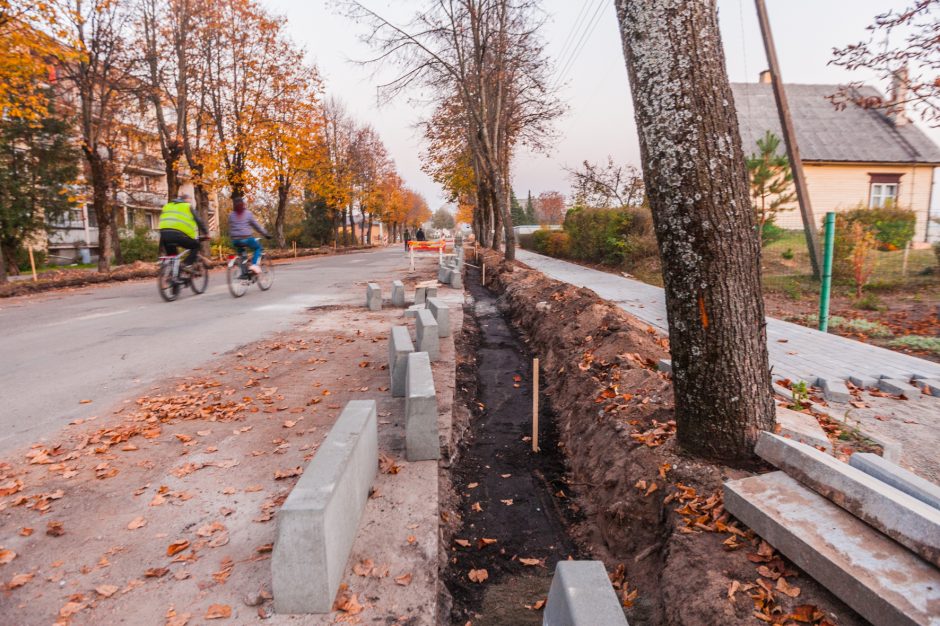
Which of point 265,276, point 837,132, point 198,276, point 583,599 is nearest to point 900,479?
point 583,599

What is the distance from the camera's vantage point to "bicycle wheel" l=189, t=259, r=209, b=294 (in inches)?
460

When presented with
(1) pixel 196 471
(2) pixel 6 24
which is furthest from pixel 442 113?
(1) pixel 196 471

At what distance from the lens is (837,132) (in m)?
28.0

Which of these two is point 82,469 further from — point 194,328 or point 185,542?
point 194,328

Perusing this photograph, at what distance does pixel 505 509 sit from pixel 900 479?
2.49 meters

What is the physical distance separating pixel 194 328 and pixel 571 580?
804cm

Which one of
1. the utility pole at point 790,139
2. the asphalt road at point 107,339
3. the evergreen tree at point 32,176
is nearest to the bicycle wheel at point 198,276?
the asphalt road at point 107,339

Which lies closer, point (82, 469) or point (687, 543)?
point (687, 543)

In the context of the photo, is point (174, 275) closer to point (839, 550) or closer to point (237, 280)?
point (237, 280)

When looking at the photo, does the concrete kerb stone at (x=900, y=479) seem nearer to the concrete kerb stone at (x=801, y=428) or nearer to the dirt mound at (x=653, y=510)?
the concrete kerb stone at (x=801, y=428)

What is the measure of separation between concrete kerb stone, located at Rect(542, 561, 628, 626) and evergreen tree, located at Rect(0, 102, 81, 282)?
87.4ft

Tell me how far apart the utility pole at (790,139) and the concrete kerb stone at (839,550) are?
919 centimetres

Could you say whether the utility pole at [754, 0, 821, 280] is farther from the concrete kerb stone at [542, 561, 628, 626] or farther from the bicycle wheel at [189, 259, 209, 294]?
the bicycle wheel at [189, 259, 209, 294]

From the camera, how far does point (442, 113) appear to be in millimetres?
24344
